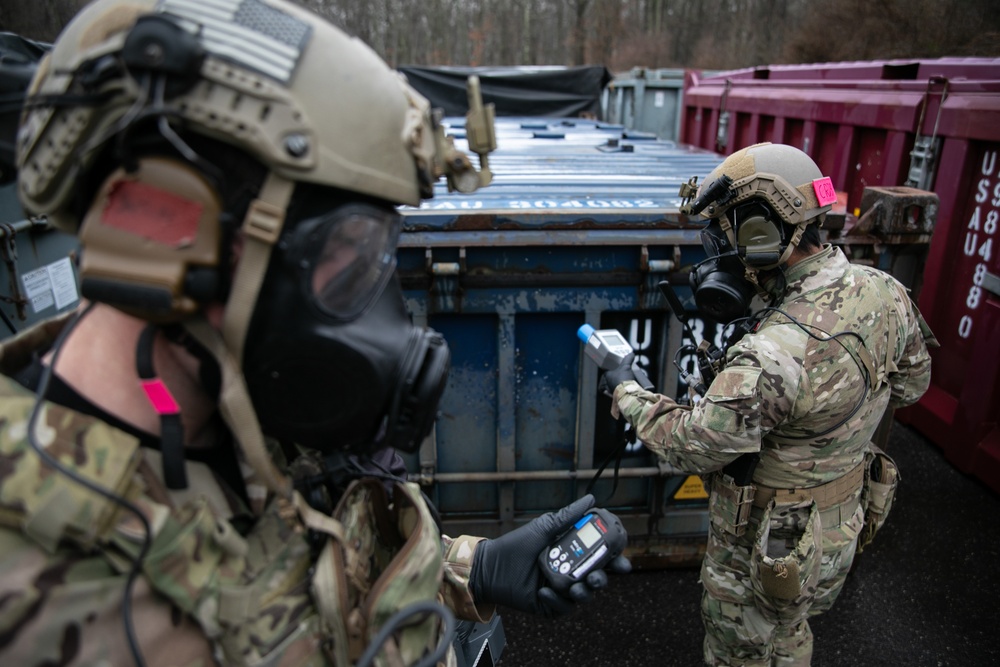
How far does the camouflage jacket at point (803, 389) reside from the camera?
6.41 ft

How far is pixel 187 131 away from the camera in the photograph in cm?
93

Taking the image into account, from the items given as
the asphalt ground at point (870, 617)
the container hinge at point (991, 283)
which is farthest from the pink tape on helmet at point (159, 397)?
the container hinge at point (991, 283)

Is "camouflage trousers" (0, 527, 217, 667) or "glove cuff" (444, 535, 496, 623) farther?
"glove cuff" (444, 535, 496, 623)

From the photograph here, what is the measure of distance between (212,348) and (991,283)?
4.57m

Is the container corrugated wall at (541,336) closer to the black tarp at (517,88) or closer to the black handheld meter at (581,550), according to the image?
the black handheld meter at (581,550)

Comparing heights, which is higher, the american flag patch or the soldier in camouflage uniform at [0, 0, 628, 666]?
the american flag patch

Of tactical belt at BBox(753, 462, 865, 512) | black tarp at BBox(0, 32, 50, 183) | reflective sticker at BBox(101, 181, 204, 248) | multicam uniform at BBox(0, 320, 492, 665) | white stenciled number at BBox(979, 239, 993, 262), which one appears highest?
black tarp at BBox(0, 32, 50, 183)

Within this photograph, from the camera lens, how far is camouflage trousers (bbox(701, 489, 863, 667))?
219 cm

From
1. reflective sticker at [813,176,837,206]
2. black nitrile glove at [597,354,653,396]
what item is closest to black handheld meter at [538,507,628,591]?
black nitrile glove at [597,354,653,396]

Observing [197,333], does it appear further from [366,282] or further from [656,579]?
[656,579]

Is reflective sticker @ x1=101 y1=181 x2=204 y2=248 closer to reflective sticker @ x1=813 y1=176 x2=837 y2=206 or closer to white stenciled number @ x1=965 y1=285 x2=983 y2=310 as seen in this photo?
reflective sticker @ x1=813 y1=176 x2=837 y2=206

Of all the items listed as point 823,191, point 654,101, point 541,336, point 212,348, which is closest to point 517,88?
point 654,101

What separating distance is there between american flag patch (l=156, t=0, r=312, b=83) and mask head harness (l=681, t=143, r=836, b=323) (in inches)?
60.1

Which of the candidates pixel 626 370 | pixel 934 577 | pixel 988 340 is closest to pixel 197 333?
pixel 626 370
